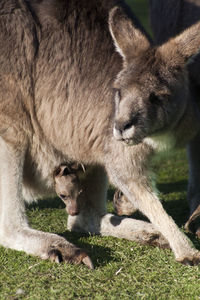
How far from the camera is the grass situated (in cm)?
359

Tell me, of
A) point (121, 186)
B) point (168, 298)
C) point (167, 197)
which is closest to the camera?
point (168, 298)

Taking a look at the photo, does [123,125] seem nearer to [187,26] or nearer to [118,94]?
[118,94]

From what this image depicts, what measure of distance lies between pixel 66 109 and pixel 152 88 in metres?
0.94

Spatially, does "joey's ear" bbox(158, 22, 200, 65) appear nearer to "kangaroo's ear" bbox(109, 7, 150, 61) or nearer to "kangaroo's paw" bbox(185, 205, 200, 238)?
"kangaroo's ear" bbox(109, 7, 150, 61)

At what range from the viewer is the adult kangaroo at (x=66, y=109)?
4168mm

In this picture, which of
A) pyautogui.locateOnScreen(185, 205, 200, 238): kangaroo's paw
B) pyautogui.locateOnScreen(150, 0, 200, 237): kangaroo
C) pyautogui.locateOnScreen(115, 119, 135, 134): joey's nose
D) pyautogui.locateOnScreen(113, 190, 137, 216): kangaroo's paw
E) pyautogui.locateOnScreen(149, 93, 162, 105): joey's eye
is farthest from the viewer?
pyautogui.locateOnScreen(150, 0, 200, 237): kangaroo

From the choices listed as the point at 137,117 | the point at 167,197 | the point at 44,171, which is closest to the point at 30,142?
the point at 44,171

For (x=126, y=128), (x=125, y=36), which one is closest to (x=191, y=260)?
(x=126, y=128)

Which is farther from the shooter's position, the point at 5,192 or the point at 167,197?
the point at 167,197

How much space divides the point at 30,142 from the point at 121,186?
0.77 m

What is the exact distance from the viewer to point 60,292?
11.8 ft

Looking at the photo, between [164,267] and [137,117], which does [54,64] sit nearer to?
[137,117]

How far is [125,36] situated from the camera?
4.18m

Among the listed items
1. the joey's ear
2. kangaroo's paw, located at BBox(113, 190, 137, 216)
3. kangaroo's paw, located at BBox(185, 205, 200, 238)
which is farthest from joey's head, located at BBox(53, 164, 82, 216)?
the joey's ear
